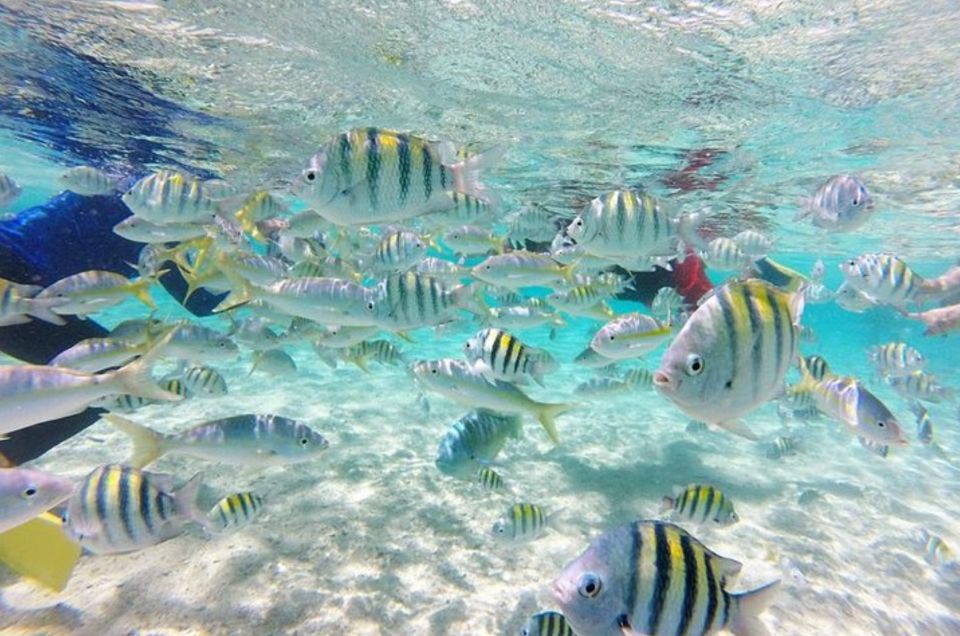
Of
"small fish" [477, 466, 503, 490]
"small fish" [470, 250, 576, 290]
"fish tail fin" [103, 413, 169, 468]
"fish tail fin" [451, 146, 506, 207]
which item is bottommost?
"small fish" [477, 466, 503, 490]

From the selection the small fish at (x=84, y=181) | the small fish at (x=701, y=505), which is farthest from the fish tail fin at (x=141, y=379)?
the small fish at (x=84, y=181)

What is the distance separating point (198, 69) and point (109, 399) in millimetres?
7421

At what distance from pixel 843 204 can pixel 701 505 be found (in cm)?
383

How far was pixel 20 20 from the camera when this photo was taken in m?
8.87

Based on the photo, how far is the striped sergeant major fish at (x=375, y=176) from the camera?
2.98m

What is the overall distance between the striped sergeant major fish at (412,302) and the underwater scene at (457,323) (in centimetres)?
3

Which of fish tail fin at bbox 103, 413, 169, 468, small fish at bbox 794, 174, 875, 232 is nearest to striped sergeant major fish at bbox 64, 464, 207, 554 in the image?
fish tail fin at bbox 103, 413, 169, 468

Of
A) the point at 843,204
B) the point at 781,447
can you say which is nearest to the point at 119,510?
the point at 843,204

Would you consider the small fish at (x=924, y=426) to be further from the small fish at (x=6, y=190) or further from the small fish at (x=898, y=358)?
the small fish at (x=6, y=190)

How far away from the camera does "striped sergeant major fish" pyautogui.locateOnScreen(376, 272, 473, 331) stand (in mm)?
4457

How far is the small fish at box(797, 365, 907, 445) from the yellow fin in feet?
23.9

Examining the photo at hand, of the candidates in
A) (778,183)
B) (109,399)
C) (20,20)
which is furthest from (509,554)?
(778,183)

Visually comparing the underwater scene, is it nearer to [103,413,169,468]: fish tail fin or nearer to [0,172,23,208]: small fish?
[103,413,169,468]: fish tail fin

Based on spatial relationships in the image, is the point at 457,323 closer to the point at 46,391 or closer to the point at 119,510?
the point at 119,510
